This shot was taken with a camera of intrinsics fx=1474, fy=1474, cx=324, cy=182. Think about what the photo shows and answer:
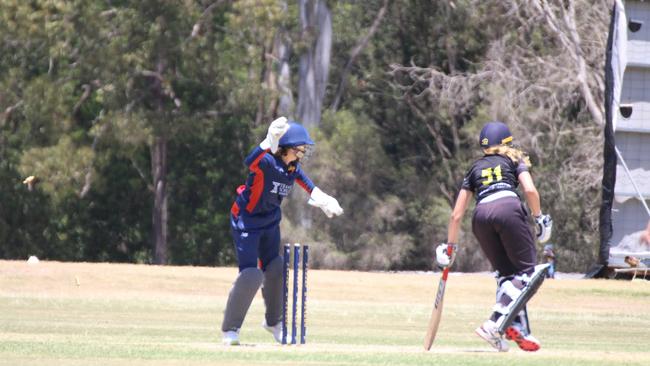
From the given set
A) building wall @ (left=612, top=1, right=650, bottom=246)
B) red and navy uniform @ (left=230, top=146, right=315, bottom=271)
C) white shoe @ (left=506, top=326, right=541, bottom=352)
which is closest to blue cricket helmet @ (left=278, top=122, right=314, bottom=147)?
red and navy uniform @ (left=230, top=146, right=315, bottom=271)

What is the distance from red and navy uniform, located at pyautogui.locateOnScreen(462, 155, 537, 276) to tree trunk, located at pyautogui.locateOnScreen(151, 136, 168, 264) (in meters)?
33.6

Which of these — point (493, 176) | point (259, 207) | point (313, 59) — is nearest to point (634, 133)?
point (313, 59)

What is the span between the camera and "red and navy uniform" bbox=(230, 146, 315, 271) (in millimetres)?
12148

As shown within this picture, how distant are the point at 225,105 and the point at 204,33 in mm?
2532

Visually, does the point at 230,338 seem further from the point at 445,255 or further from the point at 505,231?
the point at 505,231

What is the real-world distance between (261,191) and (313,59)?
31.8 m

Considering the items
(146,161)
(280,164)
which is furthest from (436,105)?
(280,164)

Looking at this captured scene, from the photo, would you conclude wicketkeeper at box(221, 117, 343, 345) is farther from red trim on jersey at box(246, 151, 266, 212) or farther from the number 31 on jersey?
the number 31 on jersey

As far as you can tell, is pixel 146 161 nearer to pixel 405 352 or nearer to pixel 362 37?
pixel 362 37

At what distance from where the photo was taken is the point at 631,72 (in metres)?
30.5

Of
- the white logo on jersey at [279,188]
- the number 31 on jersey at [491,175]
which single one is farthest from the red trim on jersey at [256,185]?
the number 31 on jersey at [491,175]

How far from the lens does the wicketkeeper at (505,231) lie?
39.3ft

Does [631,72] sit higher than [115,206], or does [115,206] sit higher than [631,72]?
[631,72]

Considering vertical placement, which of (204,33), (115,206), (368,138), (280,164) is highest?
(280,164)
